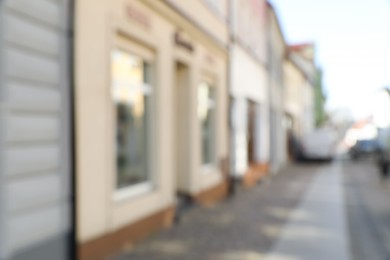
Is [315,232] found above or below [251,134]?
below

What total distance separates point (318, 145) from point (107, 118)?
21273 millimetres

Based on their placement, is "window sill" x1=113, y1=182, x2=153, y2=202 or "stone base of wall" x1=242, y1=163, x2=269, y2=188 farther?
"stone base of wall" x1=242, y1=163, x2=269, y2=188

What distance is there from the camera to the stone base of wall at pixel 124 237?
5285 millimetres

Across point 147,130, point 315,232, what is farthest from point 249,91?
point 315,232

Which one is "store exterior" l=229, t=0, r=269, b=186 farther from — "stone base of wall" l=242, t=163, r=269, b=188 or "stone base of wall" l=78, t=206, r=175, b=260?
"stone base of wall" l=78, t=206, r=175, b=260

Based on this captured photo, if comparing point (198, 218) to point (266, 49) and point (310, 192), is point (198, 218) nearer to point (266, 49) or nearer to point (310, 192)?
point (310, 192)

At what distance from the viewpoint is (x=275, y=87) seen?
20469mm

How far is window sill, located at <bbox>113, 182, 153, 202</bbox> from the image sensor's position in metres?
6.36

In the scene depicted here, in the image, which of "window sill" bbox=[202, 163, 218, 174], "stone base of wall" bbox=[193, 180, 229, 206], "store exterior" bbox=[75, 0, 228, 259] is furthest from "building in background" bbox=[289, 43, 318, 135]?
"store exterior" bbox=[75, 0, 228, 259]

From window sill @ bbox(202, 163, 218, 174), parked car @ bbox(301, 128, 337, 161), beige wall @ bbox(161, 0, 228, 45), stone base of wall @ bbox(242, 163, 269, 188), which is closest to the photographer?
beige wall @ bbox(161, 0, 228, 45)

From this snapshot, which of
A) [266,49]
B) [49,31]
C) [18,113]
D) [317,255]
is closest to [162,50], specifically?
[49,31]

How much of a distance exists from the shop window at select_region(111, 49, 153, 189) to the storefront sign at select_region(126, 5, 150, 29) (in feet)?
1.71

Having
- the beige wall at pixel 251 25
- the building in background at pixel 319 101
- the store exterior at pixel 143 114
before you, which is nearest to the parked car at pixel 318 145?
the beige wall at pixel 251 25

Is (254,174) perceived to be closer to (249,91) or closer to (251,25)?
(249,91)
